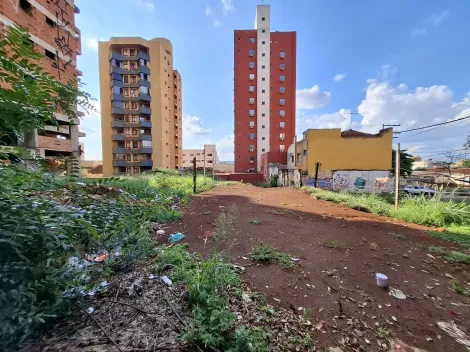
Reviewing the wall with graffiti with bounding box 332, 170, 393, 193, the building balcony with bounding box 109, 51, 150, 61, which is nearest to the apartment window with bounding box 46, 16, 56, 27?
the building balcony with bounding box 109, 51, 150, 61

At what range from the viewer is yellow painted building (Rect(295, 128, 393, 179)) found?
17.2 m

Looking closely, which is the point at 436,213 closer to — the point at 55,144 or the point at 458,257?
the point at 458,257

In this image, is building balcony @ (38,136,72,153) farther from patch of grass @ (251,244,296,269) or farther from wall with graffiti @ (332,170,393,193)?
wall with graffiti @ (332,170,393,193)

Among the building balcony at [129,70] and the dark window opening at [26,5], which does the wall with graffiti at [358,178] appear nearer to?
the dark window opening at [26,5]

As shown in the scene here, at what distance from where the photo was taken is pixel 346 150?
17594 millimetres

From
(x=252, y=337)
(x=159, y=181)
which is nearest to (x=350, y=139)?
(x=159, y=181)

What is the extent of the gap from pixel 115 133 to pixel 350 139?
28943 mm

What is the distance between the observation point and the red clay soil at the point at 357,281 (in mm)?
1835

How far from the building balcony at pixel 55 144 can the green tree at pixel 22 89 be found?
1338cm

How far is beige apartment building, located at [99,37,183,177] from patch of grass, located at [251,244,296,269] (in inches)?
1098

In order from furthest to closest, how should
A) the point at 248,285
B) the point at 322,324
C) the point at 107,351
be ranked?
1. the point at 248,285
2. the point at 322,324
3. the point at 107,351

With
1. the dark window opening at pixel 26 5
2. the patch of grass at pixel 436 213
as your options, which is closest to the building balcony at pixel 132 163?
the dark window opening at pixel 26 5

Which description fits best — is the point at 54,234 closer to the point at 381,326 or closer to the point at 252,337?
the point at 252,337

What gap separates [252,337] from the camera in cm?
137
